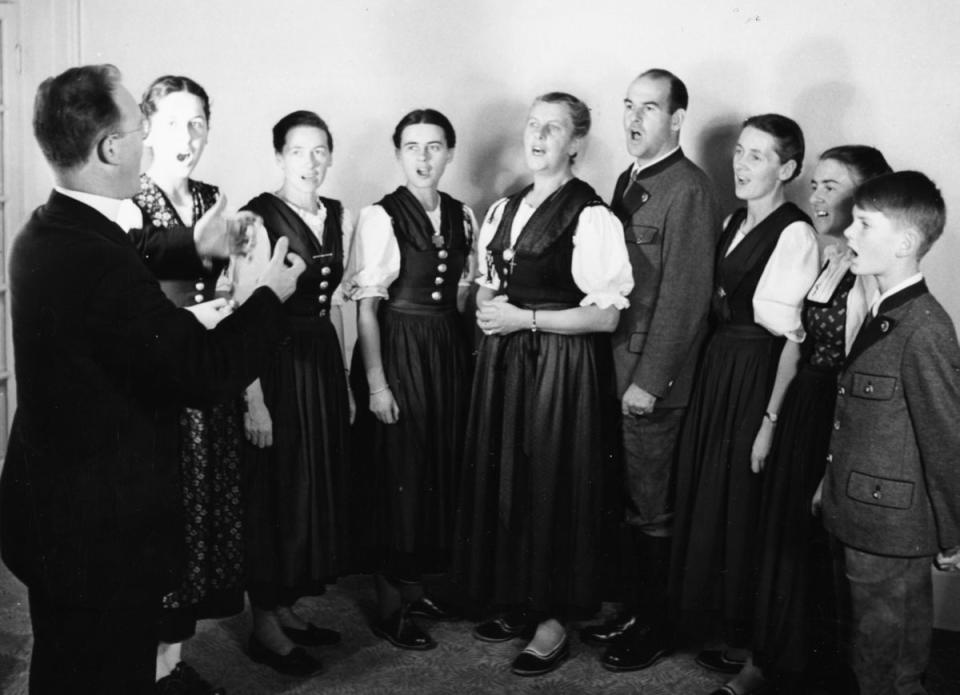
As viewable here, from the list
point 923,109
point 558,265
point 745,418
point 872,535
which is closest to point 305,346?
point 558,265

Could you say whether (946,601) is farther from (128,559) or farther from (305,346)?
(128,559)

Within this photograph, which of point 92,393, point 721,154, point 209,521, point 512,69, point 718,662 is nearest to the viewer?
point 92,393

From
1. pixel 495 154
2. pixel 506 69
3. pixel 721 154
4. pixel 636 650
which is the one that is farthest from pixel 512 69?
pixel 636 650

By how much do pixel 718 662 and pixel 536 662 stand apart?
0.56 metres

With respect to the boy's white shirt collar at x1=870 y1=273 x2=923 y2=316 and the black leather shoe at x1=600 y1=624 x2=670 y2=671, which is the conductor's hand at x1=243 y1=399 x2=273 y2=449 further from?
the boy's white shirt collar at x1=870 y1=273 x2=923 y2=316

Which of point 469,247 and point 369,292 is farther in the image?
point 469,247

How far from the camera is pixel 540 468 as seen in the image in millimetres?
2773

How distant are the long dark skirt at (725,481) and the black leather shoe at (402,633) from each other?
2.66 feet

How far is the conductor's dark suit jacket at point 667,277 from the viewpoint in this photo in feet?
9.15

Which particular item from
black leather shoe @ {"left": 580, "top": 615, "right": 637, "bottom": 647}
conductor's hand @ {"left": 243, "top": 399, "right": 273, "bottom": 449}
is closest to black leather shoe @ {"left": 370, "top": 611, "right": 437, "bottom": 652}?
black leather shoe @ {"left": 580, "top": 615, "right": 637, "bottom": 647}

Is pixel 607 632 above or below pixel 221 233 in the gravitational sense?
below

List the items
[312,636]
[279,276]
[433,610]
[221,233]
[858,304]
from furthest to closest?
[433,610]
[312,636]
[858,304]
[221,233]
[279,276]

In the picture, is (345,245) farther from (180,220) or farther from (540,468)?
(540,468)

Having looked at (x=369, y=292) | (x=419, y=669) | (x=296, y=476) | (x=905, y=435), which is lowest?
(x=419, y=669)
